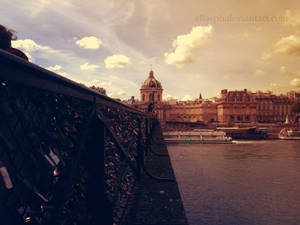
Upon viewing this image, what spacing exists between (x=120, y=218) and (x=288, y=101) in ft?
426

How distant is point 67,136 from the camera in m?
1.72

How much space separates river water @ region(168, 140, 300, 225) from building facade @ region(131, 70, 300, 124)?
6232 cm

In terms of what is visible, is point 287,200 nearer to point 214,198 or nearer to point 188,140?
point 214,198

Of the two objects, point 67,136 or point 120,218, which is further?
point 120,218

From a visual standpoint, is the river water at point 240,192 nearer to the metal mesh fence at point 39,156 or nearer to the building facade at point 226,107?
the metal mesh fence at point 39,156

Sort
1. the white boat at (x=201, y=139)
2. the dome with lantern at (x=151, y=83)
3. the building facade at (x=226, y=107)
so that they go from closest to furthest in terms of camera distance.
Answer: the white boat at (x=201, y=139) → the building facade at (x=226, y=107) → the dome with lantern at (x=151, y=83)

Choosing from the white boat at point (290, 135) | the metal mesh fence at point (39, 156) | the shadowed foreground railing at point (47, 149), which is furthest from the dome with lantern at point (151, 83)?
the metal mesh fence at point (39, 156)

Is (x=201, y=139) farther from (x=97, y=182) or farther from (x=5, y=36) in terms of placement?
(x=5, y=36)

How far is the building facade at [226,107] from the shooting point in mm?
103125

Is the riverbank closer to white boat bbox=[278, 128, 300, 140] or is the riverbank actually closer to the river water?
white boat bbox=[278, 128, 300, 140]

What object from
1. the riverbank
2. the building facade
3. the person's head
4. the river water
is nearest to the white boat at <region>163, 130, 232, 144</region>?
the river water

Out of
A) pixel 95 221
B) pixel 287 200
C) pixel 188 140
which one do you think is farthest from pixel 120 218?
pixel 188 140

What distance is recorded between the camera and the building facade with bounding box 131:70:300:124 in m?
103

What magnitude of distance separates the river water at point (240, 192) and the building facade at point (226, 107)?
6232 centimetres
